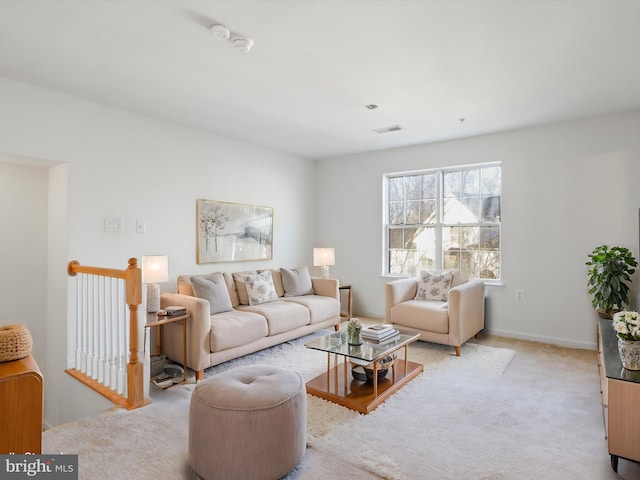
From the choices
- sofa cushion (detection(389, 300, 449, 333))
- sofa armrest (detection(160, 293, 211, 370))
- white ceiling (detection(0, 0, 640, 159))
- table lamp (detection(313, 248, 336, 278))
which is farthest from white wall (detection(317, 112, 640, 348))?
sofa armrest (detection(160, 293, 211, 370))

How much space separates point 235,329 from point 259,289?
2.94 feet

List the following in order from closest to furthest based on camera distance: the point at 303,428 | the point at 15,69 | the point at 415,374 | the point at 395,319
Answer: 1. the point at 303,428
2. the point at 15,69
3. the point at 415,374
4. the point at 395,319

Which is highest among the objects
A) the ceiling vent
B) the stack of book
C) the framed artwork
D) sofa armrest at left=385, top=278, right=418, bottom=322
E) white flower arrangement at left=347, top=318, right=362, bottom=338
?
the ceiling vent

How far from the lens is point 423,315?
13.3 feet

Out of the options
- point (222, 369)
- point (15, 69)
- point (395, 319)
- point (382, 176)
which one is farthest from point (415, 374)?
point (15, 69)

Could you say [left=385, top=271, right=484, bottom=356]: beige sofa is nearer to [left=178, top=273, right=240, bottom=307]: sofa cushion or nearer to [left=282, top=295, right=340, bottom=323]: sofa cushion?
[left=282, top=295, right=340, bottom=323]: sofa cushion

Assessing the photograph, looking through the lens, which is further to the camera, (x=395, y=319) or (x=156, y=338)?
(x=395, y=319)

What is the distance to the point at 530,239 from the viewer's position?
14.4ft

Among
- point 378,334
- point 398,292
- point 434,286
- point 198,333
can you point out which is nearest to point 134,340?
point 198,333

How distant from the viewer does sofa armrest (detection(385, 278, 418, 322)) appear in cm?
432

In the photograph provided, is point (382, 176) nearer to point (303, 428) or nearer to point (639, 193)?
point (639, 193)

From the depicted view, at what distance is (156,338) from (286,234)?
2.44 metres

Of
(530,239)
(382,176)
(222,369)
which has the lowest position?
(222,369)

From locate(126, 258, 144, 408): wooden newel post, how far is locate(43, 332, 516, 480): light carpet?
0.39 ft
